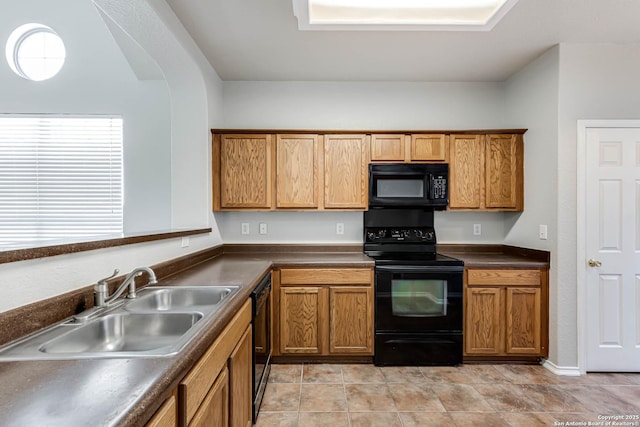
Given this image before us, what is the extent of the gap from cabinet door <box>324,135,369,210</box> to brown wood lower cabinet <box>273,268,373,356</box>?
0.77 meters

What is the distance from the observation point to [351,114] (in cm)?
346

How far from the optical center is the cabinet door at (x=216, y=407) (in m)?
1.09

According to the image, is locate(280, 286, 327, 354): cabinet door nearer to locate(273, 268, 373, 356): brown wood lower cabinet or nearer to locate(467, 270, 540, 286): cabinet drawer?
locate(273, 268, 373, 356): brown wood lower cabinet

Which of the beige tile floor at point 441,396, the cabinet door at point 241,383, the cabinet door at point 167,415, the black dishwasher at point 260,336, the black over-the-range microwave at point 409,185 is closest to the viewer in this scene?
the cabinet door at point 167,415

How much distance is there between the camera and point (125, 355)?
953 millimetres

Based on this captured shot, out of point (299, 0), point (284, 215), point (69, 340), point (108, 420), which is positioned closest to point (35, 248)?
point (69, 340)

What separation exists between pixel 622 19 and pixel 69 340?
3.79 metres

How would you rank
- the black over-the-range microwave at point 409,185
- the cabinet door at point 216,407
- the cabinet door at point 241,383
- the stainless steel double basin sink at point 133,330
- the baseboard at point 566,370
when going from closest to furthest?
1. the stainless steel double basin sink at point 133,330
2. the cabinet door at point 216,407
3. the cabinet door at point 241,383
4. the baseboard at point 566,370
5. the black over-the-range microwave at point 409,185

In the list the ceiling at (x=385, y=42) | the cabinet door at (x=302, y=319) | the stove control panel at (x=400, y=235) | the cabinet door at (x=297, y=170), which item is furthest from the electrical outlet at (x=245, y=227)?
the ceiling at (x=385, y=42)

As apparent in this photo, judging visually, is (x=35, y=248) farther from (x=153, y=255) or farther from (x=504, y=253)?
(x=504, y=253)

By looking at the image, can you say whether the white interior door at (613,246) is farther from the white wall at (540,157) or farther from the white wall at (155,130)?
the white wall at (155,130)

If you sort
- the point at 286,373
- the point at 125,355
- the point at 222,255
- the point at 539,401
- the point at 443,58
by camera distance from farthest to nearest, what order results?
the point at 222,255 → the point at 443,58 → the point at 286,373 → the point at 539,401 → the point at 125,355

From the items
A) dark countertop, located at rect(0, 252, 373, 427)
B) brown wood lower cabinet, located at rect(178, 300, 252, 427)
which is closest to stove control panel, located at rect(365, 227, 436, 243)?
brown wood lower cabinet, located at rect(178, 300, 252, 427)

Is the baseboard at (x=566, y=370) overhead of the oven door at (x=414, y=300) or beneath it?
beneath
